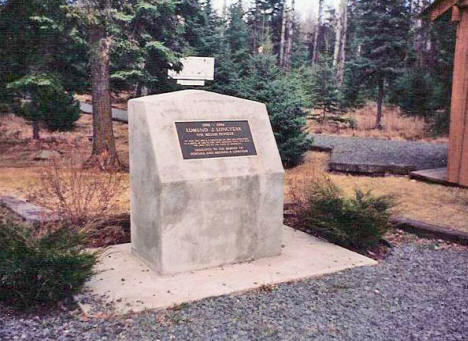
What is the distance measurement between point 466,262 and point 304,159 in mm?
7078

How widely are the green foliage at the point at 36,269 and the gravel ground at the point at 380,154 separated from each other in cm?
760

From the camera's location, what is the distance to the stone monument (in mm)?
4840

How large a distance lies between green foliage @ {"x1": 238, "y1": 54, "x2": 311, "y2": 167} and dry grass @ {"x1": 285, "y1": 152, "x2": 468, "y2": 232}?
52cm

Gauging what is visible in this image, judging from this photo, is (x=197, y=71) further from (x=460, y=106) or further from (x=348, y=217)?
(x=348, y=217)

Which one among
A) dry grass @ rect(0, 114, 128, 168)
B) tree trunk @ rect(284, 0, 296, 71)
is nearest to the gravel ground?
dry grass @ rect(0, 114, 128, 168)

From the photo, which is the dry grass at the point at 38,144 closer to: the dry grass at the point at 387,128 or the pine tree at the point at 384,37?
the dry grass at the point at 387,128

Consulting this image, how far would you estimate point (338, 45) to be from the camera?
27.6 metres

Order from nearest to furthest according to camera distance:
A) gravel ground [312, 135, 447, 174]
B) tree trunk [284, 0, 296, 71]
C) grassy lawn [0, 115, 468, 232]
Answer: grassy lawn [0, 115, 468, 232]
gravel ground [312, 135, 447, 174]
tree trunk [284, 0, 296, 71]

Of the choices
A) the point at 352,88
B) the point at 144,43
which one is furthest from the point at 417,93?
the point at 144,43

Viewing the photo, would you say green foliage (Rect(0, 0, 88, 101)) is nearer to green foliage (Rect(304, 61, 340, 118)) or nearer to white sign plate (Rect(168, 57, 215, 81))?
white sign plate (Rect(168, 57, 215, 81))

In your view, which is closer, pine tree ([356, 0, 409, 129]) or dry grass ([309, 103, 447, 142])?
dry grass ([309, 103, 447, 142])

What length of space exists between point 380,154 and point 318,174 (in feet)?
11.7

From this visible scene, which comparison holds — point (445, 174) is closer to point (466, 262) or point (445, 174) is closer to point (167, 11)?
point (466, 262)

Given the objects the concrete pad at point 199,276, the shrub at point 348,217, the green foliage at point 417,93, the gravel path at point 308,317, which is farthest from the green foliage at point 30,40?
the green foliage at point 417,93
